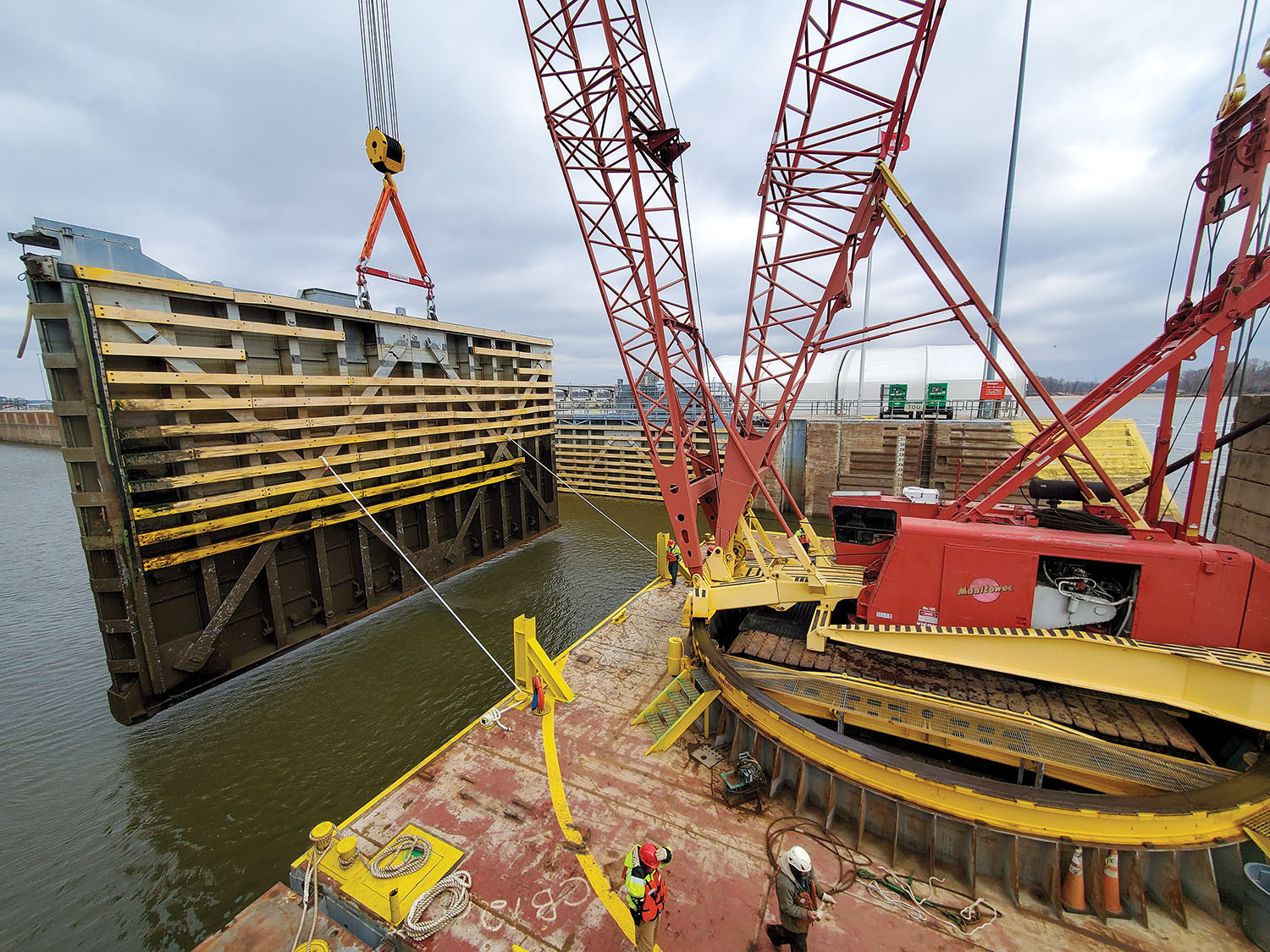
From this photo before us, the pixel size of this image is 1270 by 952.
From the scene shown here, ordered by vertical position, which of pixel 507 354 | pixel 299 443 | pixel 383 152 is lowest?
pixel 299 443

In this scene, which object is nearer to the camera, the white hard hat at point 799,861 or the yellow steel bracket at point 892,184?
the white hard hat at point 799,861

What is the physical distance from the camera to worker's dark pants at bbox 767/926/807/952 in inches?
151

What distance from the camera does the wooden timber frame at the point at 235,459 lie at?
24.9ft

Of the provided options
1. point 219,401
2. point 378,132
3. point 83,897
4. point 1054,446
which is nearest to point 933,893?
point 1054,446

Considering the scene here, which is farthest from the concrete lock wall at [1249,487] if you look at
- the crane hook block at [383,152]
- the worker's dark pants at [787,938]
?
the crane hook block at [383,152]

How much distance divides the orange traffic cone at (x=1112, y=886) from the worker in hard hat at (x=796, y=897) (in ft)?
10.0

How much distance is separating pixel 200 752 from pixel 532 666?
17.4ft

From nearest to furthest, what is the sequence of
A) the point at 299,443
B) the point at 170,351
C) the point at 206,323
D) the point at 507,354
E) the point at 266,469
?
the point at 170,351 < the point at 206,323 < the point at 266,469 < the point at 299,443 < the point at 507,354

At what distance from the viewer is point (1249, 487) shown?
7797 millimetres

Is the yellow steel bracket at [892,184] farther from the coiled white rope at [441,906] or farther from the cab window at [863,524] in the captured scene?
the coiled white rope at [441,906]


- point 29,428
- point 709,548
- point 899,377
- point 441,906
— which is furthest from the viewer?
point 29,428

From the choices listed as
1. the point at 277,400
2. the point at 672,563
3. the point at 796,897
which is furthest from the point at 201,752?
the point at 672,563

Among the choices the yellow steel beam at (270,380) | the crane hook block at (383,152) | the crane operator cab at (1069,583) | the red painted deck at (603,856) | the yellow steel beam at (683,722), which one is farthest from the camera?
the crane hook block at (383,152)

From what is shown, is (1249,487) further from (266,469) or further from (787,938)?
(266,469)
